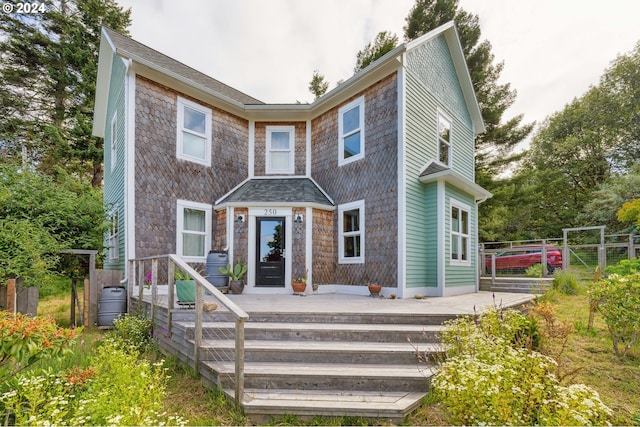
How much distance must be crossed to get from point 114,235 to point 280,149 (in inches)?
201

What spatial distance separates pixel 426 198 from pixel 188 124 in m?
6.52

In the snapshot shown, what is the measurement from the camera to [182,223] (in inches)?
318

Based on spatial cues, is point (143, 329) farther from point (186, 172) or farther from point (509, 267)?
point (509, 267)

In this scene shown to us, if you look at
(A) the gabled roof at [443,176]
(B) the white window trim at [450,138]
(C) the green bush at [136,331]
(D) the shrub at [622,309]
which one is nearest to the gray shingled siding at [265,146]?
(A) the gabled roof at [443,176]

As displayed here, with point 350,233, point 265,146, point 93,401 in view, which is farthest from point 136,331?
point 265,146

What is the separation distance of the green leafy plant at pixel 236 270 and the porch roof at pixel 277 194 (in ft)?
5.05

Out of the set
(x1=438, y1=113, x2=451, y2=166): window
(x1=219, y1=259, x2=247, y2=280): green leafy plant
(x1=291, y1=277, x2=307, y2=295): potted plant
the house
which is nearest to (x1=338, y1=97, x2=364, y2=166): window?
the house

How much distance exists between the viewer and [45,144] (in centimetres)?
1573

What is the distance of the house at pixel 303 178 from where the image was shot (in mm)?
7535

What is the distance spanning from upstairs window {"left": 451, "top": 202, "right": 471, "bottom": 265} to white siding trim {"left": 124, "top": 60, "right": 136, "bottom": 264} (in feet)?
25.4

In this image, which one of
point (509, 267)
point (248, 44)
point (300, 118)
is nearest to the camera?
point (300, 118)

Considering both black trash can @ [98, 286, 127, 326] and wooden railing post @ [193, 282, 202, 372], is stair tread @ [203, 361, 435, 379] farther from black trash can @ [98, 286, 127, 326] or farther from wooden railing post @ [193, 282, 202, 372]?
black trash can @ [98, 286, 127, 326]

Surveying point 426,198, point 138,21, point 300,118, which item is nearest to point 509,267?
point 426,198

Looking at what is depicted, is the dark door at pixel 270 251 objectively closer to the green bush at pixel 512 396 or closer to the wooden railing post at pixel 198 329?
the wooden railing post at pixel 198 329
